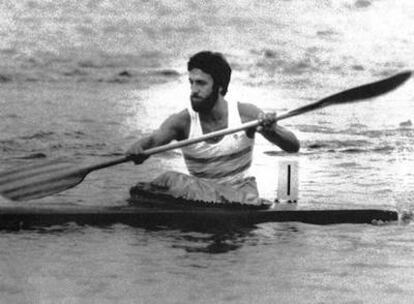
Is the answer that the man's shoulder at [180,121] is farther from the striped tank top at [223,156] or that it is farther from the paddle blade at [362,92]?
the paddle blade at [362,92]

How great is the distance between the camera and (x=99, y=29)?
20.8 meters

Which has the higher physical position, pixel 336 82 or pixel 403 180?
pixel 336 82

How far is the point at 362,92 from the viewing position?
8.12 metres

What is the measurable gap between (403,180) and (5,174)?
4299 millimetres

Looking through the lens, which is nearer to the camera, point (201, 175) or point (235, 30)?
point (201, 175)

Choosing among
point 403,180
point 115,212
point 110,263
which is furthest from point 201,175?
point 403,180

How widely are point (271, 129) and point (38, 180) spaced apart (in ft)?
5.68

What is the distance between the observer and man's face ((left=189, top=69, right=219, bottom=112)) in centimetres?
780

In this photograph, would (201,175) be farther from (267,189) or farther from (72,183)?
(267,189)

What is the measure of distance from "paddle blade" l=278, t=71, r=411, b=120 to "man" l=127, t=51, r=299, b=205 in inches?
12.9

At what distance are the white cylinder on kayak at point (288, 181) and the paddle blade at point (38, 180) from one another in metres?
1.37

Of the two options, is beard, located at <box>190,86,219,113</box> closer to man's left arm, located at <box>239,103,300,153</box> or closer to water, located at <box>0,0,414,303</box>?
man's left arm, located at <box>239,103,300,153</box>

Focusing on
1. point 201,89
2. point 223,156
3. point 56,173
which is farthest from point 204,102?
point 56,173

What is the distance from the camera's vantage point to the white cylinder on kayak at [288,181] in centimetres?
822
